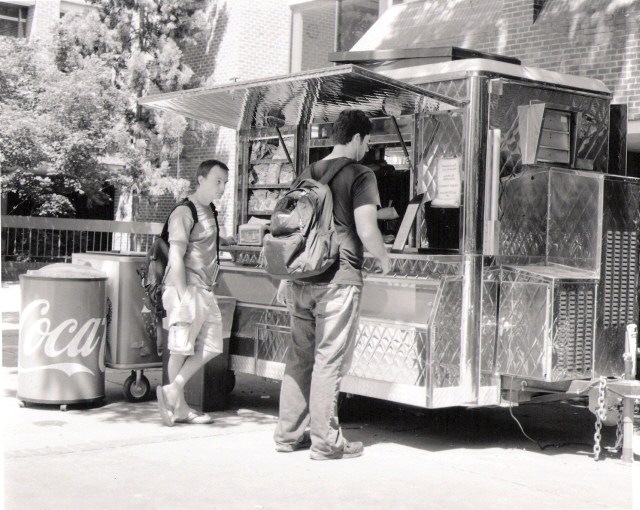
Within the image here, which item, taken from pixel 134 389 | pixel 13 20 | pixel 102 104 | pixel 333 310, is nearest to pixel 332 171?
pixel 333 310

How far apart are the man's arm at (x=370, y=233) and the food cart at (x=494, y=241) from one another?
2.48 feet

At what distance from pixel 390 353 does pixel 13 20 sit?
72.1 feet

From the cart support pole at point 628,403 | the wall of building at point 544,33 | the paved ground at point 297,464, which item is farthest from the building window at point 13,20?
the cart support pole at point 628,403

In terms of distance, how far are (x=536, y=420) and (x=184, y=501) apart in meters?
3.75

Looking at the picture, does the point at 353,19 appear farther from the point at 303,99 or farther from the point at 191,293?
the point at 191,293

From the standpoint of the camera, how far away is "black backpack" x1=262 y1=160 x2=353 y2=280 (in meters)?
5.61

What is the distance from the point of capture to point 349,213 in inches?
229

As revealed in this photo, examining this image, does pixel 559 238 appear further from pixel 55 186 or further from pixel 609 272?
pixel 55 186

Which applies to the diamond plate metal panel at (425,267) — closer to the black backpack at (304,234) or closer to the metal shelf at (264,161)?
the black backpack at (304,234)

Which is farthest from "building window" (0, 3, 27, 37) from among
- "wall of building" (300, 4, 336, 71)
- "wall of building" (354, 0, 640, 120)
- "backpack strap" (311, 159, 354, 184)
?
"backpack strap" (311, 159, 354, 184)

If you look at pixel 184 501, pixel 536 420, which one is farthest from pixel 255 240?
pixel 184 501

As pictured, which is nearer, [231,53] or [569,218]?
[569,218]

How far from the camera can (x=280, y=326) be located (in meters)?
7.34

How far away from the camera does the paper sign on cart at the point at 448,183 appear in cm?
646
